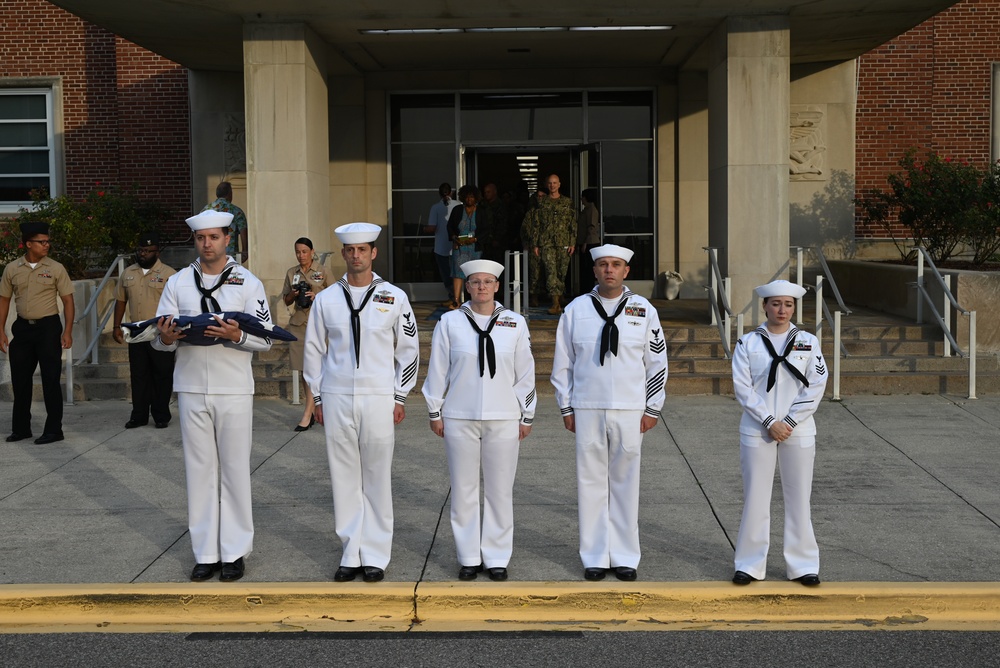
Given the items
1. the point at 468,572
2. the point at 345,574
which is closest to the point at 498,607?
the point at 468,572

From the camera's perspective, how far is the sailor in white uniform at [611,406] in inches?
257

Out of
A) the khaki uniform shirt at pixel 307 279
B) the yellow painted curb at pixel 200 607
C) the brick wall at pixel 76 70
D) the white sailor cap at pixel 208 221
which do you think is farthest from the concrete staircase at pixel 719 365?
the brick wall at pixel 76 70

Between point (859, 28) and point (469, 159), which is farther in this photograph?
point (469, 159)

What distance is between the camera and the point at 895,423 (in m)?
10.8

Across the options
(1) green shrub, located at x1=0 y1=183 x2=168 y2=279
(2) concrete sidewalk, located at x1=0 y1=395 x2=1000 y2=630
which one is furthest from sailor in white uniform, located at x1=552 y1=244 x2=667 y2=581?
(1) green shrub, located at x1=0 y1=183 x2=168 y2=279

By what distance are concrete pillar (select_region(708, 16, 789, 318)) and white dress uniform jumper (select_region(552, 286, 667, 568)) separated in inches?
309

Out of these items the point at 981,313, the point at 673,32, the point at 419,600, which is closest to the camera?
the point at 419,600

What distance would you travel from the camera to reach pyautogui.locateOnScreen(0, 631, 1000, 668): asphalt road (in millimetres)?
5520

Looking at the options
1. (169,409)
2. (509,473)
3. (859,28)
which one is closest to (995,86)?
(859,28)

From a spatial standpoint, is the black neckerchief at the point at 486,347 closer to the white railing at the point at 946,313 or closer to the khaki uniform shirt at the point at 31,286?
the khaki uniform shirt at the point at 31,286

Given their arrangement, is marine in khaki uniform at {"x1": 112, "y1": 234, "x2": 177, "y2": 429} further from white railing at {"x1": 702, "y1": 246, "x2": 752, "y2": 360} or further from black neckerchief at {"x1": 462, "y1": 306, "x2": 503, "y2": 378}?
white railing at {"x1": 702, "y1": 246, "x2": 752, "y2": 360}

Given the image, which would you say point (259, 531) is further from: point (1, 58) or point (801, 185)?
point (1, 58)

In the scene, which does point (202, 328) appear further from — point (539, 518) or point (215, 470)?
point (539, 518)

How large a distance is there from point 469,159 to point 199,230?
39.6 ft
